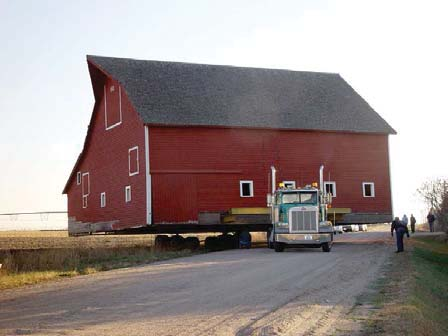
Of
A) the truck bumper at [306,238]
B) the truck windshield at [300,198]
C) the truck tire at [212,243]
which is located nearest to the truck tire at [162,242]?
the truck tire at [212,243]

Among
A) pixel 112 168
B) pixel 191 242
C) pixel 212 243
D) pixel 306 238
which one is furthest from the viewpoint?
pixel 112 168

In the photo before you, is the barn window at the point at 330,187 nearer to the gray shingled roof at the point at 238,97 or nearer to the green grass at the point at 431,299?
the gray shingled roof at the point at 238,97

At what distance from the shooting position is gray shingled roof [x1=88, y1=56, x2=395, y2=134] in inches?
1540

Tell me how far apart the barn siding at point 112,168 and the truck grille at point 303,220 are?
371 inches

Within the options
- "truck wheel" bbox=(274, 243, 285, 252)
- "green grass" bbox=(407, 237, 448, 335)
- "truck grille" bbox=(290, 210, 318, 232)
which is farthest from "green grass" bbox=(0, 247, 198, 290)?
"green grass" bbox=(407, 237, 448, 335)

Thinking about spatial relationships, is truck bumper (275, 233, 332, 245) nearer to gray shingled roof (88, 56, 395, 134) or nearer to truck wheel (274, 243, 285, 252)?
truck wheel (274, 243, 285, 252)

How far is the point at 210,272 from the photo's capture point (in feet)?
66.6

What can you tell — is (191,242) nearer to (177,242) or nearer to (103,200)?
(177,242)

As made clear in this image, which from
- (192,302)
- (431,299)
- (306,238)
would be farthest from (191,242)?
(192,302)

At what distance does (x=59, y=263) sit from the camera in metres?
24.9

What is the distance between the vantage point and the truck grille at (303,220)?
30.6m

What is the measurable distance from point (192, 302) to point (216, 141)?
25713mm

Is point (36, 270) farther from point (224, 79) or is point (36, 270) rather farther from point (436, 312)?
point (224, 79)

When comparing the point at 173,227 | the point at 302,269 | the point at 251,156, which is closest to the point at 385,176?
the point at 251,156
